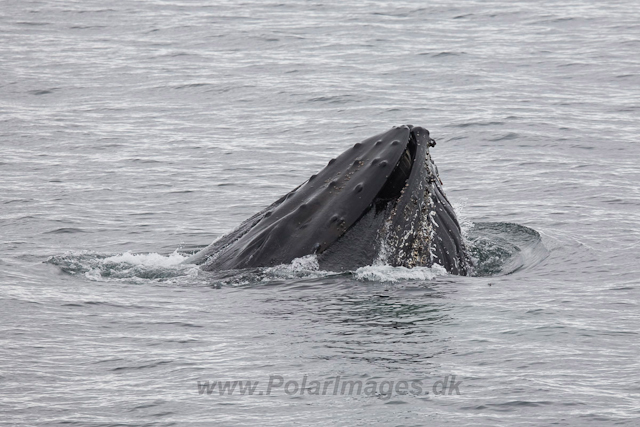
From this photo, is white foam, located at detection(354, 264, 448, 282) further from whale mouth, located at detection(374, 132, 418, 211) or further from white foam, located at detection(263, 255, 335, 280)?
whale mouth, located at detection(374, 132, 418, 211)

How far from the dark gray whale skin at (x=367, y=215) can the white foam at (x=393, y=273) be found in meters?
0.06

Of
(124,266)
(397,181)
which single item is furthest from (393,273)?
(124,266)

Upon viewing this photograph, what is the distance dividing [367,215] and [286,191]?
7847 mm

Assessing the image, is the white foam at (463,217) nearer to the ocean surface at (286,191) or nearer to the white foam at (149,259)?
the ocean surface at (286,191)

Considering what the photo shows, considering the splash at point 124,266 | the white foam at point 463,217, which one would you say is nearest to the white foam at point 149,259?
the splash at point 124,266

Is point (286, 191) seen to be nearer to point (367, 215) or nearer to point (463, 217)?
point (463, 217)

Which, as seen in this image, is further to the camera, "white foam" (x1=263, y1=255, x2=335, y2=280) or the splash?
the splash

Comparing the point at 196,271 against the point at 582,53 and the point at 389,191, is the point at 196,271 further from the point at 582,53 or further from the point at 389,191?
the point at 582,53

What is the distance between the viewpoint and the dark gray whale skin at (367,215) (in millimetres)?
10836

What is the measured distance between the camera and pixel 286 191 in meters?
18.7

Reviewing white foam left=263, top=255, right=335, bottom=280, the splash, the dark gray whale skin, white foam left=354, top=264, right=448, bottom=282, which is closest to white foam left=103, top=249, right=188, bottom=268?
the splash

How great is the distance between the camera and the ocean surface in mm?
8922

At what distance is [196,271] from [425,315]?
272cm

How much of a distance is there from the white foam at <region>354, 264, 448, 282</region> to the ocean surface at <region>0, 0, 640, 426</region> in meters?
0.02
